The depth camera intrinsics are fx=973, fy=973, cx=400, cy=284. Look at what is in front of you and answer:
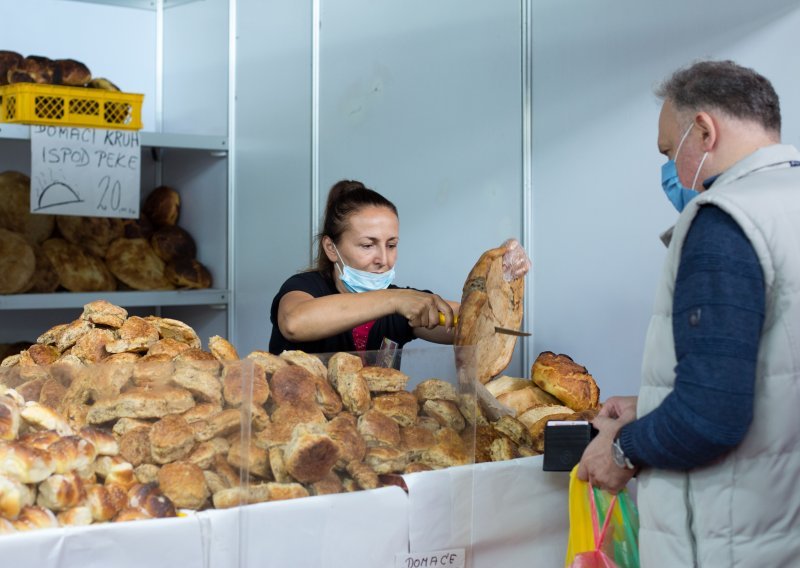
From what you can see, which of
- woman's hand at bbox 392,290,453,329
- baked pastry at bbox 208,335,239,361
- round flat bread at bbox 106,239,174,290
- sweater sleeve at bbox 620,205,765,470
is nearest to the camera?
sweater sleeve at bbox 620,205,765,470

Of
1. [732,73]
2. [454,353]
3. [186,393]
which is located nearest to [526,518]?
[454,353]

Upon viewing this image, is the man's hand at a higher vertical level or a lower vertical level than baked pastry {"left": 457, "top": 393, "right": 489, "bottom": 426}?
lower

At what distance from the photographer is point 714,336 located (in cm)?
124

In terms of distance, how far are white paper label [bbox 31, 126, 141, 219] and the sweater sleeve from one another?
2.60 meters

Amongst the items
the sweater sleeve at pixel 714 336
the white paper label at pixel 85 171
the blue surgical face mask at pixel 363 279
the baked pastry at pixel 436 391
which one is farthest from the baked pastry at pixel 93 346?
the white paper label at pixel 85 171

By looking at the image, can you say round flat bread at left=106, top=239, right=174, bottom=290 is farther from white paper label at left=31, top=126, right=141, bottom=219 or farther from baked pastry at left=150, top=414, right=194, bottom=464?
baked pastry at left=150, top=414, right=194, bottom=464

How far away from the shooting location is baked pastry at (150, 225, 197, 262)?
3.83 meters

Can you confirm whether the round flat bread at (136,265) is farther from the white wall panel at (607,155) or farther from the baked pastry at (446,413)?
the baked pastry at (446,413)

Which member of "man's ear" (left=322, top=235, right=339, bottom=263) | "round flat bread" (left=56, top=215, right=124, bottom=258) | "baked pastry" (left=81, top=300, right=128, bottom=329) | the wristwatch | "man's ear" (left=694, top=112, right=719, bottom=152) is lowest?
the wristwatch

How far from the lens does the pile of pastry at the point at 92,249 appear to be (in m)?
3.45

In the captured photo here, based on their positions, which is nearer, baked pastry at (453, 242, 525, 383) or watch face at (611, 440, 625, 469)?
watch face at (611, 440, 625, 469)

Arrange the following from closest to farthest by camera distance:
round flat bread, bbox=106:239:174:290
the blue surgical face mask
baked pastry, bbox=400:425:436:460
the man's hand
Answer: the man's hand, baked pastry, bbox=400:425:436:460, the blue surgical face mask, round flat bread, bbox=106:239:174:290

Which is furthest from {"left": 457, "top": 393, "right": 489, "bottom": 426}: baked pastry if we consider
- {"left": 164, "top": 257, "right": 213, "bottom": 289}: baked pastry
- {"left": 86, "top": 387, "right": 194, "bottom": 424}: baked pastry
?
{"left": 164, "top": 257, "right": 213, "bottom": 289}: baked pastry

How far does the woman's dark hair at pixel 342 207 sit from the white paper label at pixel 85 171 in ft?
4.24
